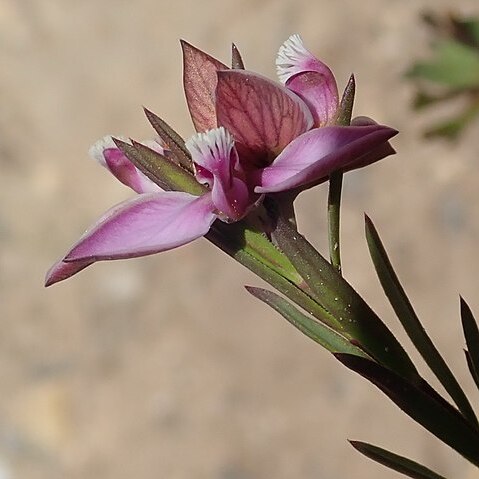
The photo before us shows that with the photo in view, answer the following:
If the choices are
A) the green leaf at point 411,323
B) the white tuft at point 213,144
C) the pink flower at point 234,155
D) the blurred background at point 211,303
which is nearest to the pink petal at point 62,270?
the pink flower at point 234,155

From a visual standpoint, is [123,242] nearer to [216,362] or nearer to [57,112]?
[216,362]

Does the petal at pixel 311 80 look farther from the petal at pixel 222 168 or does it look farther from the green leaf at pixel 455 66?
the green leaf at pixel 455 66

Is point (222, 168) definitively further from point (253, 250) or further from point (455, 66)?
point (455, 66)

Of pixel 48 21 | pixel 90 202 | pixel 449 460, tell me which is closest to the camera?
pixel 449 460

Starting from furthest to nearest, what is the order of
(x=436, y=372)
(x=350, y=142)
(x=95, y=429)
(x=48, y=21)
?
(x=48, y=21)
(x=95, y=429)
(x=436, y=372)
(x=350, y=142)

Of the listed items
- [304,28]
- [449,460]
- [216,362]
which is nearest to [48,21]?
[304,28]

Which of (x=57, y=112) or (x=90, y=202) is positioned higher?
(x=57, y=112)

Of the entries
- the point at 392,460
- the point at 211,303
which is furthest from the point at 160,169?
the point at 211,303
